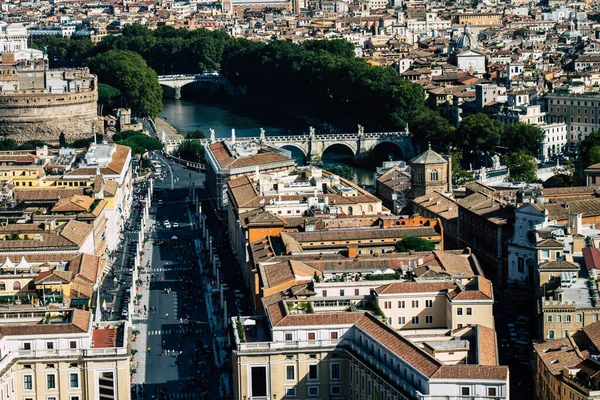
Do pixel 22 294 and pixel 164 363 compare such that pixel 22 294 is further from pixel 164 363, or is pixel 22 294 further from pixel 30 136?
pixel 30 136

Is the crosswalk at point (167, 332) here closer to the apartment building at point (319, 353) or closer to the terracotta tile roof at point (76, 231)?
the terracotta tile roof at point (76, 231)

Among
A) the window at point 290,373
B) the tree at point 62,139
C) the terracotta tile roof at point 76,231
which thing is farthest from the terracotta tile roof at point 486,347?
the tree at point 62,139

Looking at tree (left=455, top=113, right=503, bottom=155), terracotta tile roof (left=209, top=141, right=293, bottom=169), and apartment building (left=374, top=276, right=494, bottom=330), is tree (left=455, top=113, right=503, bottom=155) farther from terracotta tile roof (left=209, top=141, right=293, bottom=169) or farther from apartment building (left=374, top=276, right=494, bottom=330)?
apartment building (left=374, top=276, right=494, bottom=330)

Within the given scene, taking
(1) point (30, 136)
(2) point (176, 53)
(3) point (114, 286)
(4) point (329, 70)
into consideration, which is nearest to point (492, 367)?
(3) point (114, 286)

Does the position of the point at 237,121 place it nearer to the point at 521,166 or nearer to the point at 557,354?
the point at 521,166

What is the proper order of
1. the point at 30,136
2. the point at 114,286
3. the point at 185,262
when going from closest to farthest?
the point at 114,286 → the point at 185,262 → the point at 30,136

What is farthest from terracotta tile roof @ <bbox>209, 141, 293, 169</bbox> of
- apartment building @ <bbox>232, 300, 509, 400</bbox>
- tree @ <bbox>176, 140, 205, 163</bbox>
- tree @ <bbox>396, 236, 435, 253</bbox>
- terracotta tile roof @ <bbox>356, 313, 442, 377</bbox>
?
terracotta tile roof @ <bbox>356, 313, 442, 377</bbox>
